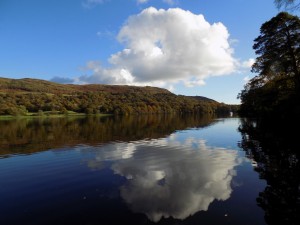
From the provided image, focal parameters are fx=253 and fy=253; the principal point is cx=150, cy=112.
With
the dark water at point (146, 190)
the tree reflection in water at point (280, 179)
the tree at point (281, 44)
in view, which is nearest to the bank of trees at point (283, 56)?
the tree at point (281, 44)

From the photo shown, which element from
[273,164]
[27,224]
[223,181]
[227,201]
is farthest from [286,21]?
[27,224]

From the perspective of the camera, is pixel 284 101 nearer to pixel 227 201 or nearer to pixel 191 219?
pixel 227 201

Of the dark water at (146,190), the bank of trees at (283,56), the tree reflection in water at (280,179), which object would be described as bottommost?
the dark water at (146,190)

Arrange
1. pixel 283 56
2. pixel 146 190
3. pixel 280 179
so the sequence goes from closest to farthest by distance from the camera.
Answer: pixel 146 190
pixel 280 179
pixel 283 56

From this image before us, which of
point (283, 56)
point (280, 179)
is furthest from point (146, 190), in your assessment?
point (283, 56)

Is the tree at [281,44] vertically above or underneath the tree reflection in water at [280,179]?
above

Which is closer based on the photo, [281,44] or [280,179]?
[280,179]

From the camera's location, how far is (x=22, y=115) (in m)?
166

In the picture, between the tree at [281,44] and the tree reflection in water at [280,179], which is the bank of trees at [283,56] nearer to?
the tree at [281,44]

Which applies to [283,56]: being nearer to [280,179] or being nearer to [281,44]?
[281,44]

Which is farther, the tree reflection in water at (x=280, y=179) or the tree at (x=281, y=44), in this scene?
the tree at (x=281, y=44)

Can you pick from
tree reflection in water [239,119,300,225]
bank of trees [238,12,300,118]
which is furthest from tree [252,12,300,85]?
tree reflection in water [239,119,300,225]

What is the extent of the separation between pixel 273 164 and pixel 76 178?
17.8 meters

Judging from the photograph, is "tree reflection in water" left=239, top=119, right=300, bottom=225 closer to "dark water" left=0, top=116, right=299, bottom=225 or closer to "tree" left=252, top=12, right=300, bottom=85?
"dark water" left=0, top=116, right=299, bottom=225
